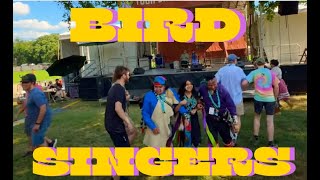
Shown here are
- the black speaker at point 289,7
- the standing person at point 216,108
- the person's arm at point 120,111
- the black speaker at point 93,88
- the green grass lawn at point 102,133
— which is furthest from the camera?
the black speaker at point 93,88

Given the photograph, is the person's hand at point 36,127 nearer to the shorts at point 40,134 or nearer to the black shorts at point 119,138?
the shorts at point 40,134

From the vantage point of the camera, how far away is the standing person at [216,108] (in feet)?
17.0

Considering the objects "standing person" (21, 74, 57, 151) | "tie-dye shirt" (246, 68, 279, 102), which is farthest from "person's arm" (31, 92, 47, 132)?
"tie-dye shirt" (246, 68, 279, 102)

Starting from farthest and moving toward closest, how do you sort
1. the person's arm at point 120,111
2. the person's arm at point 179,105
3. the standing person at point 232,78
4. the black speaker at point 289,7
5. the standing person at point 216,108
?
the black speaker at point 289,7, the standing person at point 232,78, the standing person at point 216,108, the person's arm at point 179,105, the person's arm at point 120,111

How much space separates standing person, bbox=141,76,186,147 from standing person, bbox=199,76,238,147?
2.52 ft

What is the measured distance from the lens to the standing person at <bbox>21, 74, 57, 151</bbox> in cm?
509

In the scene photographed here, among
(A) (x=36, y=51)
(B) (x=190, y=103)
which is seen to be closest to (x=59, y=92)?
(B) (x=190, y=103)

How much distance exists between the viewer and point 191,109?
5.07 metres

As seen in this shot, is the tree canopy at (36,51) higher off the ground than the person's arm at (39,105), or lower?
higher

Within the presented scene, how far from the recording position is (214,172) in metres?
4.97

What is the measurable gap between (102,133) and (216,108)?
12.8ft

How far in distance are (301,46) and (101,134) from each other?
11636mm

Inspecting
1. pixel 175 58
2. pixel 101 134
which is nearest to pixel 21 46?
pixel 175 58

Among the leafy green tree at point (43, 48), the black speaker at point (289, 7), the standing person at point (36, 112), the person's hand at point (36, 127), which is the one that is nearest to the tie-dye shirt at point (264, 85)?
the black speaker at point (289, 7)
